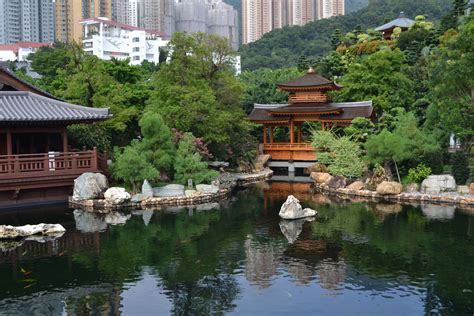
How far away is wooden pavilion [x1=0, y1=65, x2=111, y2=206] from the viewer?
2056 centimetres

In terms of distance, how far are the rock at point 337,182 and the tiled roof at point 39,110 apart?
1098cm

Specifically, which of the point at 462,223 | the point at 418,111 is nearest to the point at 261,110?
the point at 418,111

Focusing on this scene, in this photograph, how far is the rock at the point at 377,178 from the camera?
23.9m

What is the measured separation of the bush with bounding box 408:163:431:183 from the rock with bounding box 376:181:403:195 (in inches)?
35.9

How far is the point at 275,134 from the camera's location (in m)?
38.3

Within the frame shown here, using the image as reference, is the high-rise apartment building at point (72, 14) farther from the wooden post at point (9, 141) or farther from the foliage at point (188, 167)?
the foliage at point (188, 167)

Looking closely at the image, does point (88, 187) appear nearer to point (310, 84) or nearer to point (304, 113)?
point (304, 113)

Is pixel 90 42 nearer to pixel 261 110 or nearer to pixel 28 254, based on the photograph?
pixel 261 110

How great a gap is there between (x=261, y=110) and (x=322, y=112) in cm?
501

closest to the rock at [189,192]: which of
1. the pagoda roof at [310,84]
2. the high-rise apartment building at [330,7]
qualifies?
the pagoda roof at [310,84]

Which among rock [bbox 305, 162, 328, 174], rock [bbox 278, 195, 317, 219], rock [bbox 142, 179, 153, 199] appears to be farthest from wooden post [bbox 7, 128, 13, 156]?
rock [bbox 305, 162, 328, 174]

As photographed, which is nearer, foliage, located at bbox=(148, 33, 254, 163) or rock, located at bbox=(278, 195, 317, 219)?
rock, located at bbox=(278, 195, 317, 219)

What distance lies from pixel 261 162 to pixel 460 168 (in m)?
13.1

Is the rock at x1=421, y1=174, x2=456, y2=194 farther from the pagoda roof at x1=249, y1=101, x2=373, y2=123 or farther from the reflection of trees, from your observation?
the pagoda roof at x1=249, y1=101, x2=373, y2=123
